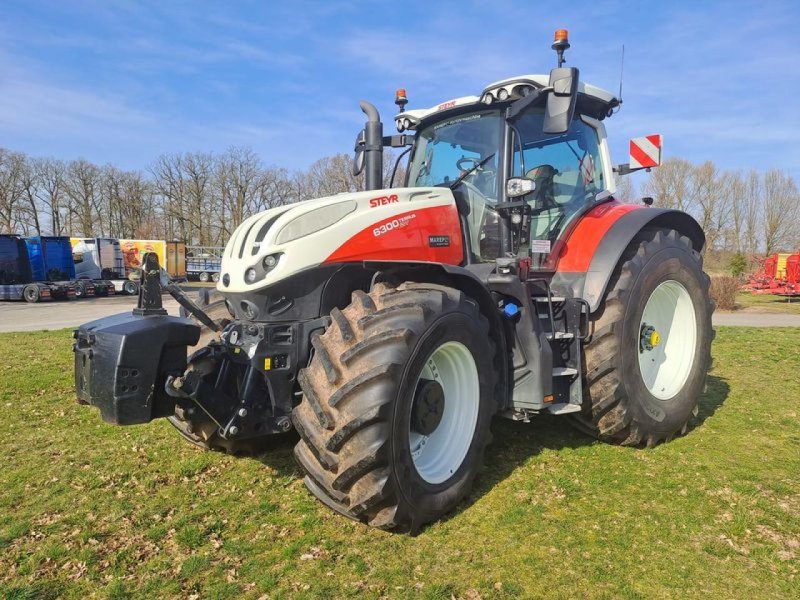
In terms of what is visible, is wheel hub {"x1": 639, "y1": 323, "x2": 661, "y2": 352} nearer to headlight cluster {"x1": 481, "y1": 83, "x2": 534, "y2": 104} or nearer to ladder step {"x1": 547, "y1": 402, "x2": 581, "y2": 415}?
ladder step {"x1": 547, "y1": 402, "x2": 581, "y2": 415}

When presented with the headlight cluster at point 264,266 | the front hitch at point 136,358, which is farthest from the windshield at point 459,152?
the front hitch at point 136,358

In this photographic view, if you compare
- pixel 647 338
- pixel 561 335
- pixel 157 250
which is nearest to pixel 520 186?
pixel 561 335

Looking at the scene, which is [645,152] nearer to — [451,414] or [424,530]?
[451,414]

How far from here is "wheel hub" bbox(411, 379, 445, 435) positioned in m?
3.39

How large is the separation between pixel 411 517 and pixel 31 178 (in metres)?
60.8

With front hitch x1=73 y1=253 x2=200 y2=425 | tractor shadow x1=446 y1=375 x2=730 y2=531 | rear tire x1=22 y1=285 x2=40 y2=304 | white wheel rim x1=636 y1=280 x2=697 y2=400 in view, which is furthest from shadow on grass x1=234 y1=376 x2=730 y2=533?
rear tire x1=22 y1=285 x2=40 y2=304

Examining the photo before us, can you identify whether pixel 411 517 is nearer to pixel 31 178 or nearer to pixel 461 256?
pixel 461 256

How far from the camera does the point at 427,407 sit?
135 inches

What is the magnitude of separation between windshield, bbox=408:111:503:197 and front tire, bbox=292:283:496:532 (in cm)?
129

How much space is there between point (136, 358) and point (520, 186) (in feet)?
8.61

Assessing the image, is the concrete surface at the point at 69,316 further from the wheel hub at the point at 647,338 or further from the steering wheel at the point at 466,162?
the wheel hub at the point at 647,338

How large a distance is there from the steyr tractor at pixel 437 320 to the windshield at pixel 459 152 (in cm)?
2

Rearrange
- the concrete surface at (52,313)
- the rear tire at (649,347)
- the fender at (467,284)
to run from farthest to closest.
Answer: the concrete surface at (52,313), the rear tire at (649,347), the fender at (467,284)

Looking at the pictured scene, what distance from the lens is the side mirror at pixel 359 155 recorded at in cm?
512
